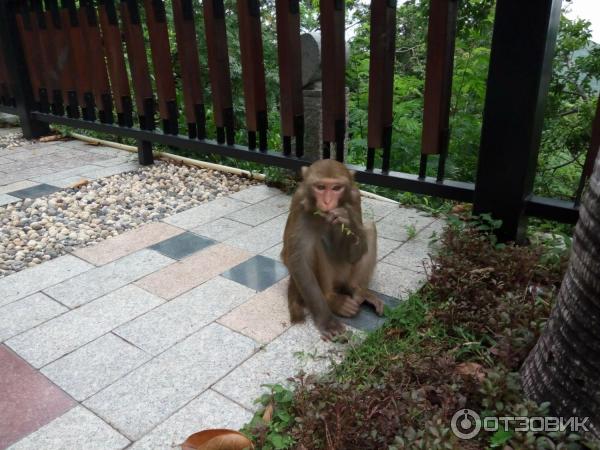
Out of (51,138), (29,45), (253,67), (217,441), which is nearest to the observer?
(217,441)

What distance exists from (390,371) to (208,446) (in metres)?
0.84

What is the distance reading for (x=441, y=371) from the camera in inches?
83.4

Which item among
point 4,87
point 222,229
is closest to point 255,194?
point 222,229

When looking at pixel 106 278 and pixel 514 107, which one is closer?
pixel 514 107

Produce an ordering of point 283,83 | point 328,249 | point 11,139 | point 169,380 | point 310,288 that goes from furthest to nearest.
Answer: point 11,139 → point 283,83 → point 328,249 → point 310,288 → point 169,380

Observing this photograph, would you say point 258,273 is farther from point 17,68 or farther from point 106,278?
point 17,68

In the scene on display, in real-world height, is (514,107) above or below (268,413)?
above

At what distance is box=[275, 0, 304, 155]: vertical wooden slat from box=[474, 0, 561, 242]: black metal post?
68.1 inches

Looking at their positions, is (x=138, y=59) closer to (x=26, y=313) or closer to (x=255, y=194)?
(x=255, y=194)

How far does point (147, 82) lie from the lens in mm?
5523

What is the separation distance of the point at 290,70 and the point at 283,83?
0.13 meters

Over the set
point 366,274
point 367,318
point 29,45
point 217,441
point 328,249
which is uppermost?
point 29,45

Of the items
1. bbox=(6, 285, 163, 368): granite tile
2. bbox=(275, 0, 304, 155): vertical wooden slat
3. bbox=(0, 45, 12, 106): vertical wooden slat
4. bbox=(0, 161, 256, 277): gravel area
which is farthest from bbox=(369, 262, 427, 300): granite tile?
bbox=(0, 45, 12, 106): vertical wooden slat

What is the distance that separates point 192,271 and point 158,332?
0.74 metres
